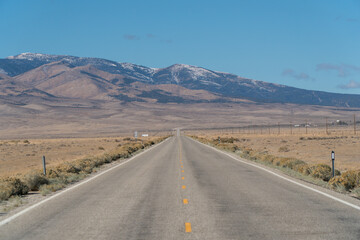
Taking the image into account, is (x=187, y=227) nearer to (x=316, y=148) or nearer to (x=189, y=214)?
(x=189, y=214)

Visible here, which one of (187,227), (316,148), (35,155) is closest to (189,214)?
(187,227)

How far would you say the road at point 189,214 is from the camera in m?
8.63

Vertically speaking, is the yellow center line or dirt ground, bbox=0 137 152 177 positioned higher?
the yellow center line

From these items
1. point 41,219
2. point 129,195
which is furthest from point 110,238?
point 129,195

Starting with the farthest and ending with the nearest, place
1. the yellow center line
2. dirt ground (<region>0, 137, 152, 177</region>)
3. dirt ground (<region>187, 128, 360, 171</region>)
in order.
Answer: dirt ground (<region>0, 137, 152, 177</region>) < dirt ground (<region>187, 128, 360, 171</region>) < the yellow center line

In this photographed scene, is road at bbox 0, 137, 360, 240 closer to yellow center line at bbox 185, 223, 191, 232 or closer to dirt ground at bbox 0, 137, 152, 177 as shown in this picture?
yellow center line at bbox 185, 223, 191, 232

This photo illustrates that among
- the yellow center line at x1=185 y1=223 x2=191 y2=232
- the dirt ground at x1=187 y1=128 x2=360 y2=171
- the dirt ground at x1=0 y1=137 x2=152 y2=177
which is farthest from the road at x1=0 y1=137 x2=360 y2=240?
the dirt ground at x1=0 y1=137 x2=152 y2=177

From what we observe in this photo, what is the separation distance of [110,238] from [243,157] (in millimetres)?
26346

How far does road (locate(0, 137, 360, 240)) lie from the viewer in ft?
28.3

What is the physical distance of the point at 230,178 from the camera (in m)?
18.6

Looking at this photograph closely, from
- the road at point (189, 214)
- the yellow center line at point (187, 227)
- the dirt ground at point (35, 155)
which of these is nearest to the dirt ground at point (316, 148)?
the road at point (189, 214)

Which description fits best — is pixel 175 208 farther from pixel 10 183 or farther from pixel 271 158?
pixel 271 158

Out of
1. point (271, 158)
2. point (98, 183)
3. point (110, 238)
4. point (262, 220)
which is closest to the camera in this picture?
point (110, 238)

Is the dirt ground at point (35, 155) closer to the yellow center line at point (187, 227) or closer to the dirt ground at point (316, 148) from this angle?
the dirt ground at point (316, 148)
